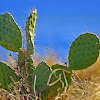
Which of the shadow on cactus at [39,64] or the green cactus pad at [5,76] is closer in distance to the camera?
the shadow on cactus at [39,64]

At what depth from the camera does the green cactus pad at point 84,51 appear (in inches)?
83.4

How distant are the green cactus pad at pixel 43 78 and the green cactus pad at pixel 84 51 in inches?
10.7

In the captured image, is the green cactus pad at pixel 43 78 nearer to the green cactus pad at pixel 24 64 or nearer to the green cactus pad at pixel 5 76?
the green cactus pad at pixel 24 64

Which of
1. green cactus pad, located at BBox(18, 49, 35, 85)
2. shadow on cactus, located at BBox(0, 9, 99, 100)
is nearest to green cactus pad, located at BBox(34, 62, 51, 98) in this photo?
shadow on cactus, located at BBox(0, 9, 99, 100)

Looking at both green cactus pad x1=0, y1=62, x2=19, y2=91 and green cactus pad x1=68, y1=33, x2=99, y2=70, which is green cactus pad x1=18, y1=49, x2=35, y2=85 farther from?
green cactus pad x1=68, y1=33, x2=99, y2=70

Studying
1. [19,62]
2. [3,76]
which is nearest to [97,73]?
[19,62]

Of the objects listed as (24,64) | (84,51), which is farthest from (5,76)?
(84,51)

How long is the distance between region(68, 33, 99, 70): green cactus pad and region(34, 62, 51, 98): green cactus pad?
10.7 inches

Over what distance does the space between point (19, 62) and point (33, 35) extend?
1.19ft

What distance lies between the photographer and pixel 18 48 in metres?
2.43

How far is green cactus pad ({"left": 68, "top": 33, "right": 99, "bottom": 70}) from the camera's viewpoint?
2.12 metres

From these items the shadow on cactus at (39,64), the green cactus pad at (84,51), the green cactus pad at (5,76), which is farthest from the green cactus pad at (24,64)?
the green cactus pad at (84,51)

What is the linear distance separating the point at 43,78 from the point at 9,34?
708 millimetres

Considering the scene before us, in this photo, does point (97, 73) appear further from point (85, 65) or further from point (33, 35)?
point (33, 35)
